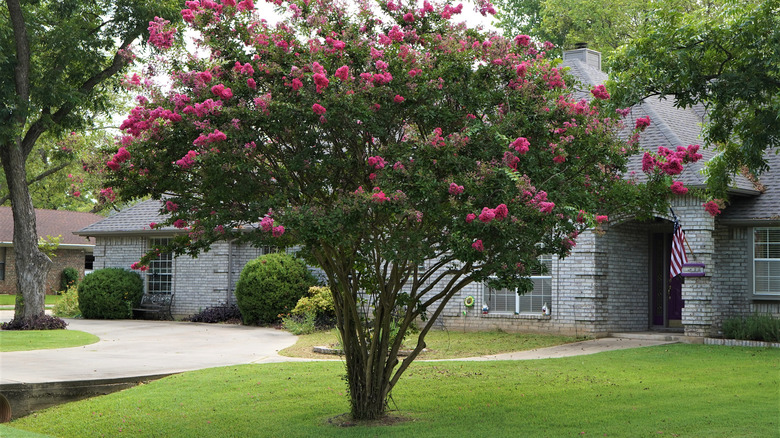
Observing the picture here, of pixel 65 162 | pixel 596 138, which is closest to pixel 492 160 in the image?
pixel 596 138

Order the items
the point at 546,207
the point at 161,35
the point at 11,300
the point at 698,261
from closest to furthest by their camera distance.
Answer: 1. the point at 546,207
2. the point at 161,35
3. the point at 698,261
4. the point at 11,300

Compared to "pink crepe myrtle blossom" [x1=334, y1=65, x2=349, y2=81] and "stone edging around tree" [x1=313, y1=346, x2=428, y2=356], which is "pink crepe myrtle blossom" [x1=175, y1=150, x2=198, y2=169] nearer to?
"pink crepe myrtle blossom" [x1=334, y1=65, x2=349, y2=81]

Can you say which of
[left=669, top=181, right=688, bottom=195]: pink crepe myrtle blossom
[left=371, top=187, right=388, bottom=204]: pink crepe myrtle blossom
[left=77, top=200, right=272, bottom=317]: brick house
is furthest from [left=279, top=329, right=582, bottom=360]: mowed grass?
[left=371, top=187, right=388, bottom=204]: pink crepe myrtle blossom

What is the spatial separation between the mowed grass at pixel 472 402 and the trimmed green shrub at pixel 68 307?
562 inches

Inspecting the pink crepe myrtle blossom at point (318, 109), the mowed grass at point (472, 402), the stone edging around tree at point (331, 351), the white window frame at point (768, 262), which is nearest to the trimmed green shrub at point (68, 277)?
the stone edging around tree at point (331, 351)

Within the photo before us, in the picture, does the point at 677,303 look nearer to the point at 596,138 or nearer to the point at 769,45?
the point at 769,45

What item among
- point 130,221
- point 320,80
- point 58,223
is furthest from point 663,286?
point 58,223

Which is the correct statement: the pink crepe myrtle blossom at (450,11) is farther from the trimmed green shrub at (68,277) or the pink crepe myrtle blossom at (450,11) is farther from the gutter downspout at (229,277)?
the trimmed green shrub at (68,277)

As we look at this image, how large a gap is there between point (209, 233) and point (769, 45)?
645cm

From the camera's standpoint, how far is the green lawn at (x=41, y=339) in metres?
16.0

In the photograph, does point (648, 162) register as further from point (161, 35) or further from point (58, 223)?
point (58, 223)

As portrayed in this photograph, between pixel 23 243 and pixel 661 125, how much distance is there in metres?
15.8

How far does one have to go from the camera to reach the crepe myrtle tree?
7215 mm

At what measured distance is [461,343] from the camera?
16.7 meters
